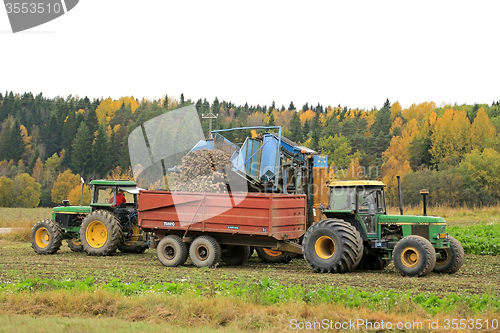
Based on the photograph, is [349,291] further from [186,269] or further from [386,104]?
[386,104]

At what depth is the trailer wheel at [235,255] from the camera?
15203 millimetres

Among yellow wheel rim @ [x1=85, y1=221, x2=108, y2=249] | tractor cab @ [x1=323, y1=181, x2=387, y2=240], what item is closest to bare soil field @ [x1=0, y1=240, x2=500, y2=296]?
yellow wheel rim @ [x1=85, y1=221, x2=108, y2=249]

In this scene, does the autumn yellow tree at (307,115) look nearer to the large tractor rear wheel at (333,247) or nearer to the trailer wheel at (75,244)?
the trailer wheel at (75,244)

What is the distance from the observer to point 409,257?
41.5 feet

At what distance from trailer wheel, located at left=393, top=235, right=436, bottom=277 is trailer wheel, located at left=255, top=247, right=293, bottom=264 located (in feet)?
13.1

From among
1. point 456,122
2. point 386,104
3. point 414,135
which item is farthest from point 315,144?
point 386,104

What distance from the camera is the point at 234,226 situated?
1358 cm

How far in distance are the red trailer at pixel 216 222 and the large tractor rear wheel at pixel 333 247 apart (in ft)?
2.12

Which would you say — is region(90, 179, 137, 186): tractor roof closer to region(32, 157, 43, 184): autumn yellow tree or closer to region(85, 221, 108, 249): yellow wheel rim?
region(85, 221, 108, 249): yellow wheel rim

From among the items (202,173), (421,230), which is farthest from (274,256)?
(421,230)

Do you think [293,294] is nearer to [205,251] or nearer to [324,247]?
[324,247]

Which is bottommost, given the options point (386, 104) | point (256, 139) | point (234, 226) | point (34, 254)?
point (34, 254)

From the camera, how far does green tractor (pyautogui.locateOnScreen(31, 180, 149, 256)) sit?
54.5 feet

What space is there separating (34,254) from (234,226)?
25.1 feet
